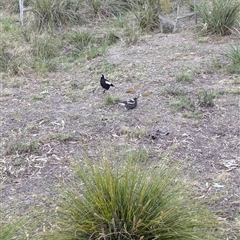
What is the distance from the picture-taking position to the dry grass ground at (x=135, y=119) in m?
4.42

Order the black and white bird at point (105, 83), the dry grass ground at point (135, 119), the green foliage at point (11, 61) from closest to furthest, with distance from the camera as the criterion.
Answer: the dry grass ground at point (135, 119), the black and white bird at point (105, 83), the green foliage at point (11, 61)

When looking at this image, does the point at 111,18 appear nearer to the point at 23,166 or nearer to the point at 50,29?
the point at 50,29

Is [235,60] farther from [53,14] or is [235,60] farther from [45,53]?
[53,14]

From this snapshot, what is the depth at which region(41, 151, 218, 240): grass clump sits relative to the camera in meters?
3.01

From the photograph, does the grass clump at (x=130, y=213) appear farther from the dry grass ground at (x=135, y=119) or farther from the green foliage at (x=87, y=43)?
the green foliage at (x=87, y=43)

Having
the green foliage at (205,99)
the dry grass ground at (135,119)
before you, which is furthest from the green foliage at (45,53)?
the green foliage at (205,99)

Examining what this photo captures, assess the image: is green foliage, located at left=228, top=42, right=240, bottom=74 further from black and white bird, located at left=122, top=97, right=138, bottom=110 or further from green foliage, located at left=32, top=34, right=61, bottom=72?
green foliage, located at left=32, top=34, right=61, bottom=72

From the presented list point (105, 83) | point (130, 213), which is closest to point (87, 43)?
point (105, 83)

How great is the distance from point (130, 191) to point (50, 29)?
230 inches

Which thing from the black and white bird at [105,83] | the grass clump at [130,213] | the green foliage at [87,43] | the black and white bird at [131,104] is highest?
the grass clump at [130,213]

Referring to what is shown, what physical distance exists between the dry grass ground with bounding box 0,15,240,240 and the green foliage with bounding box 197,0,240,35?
165 millimetres

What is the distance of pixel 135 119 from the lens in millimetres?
5605

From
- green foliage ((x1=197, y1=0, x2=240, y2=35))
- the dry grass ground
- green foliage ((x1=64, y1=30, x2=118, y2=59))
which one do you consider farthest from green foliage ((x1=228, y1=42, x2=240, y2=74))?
green foliage ((x1=64, y1=30, x2=118, y2=59))

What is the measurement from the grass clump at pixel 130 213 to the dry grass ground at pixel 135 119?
44cm
